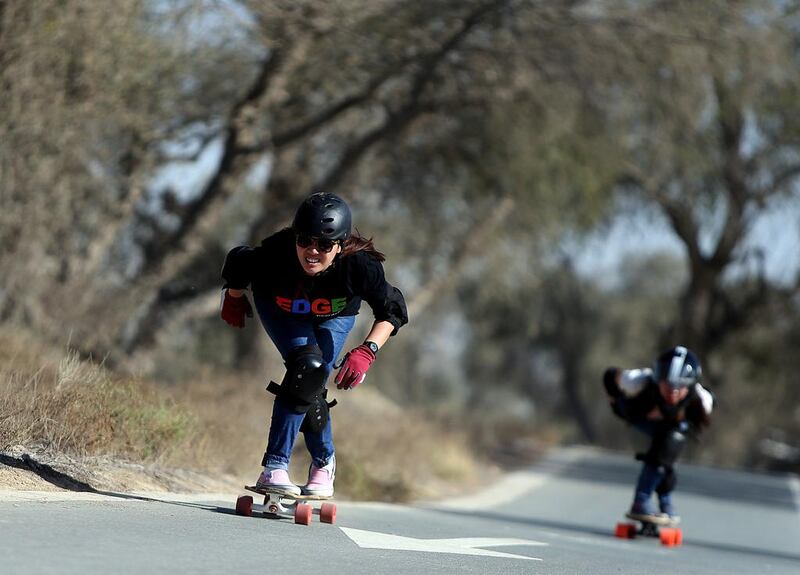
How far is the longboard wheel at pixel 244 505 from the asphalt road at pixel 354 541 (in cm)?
10

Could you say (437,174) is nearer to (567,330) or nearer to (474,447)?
(474,447)

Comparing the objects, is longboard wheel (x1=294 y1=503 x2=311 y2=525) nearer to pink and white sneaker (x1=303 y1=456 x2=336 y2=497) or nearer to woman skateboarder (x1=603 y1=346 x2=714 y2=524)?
pink and white sneaker (x1=303 y1=456 x2=336 y2=497)

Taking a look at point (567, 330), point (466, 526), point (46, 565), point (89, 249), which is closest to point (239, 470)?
point (466, 526)

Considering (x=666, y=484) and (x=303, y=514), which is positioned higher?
(x=666, y=484)

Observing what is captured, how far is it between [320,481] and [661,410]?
423 centimetres

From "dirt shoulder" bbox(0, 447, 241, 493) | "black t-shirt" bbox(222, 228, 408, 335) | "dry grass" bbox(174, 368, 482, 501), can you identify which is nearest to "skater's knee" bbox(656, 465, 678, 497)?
"dry grass" bbox(174, 368, 482, 501)

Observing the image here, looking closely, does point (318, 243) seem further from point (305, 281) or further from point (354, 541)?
point (354, 541)

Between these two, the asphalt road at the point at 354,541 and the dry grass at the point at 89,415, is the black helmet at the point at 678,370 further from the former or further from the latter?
the dry grass at the point at 89,415

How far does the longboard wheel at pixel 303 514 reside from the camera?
25.4 feet

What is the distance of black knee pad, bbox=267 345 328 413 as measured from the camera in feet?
24.7

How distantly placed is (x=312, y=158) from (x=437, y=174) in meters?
2.03

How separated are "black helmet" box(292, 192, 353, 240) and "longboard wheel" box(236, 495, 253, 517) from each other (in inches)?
56.6

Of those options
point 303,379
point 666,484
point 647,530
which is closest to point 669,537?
point 647,530

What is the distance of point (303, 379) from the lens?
7.51 metres
